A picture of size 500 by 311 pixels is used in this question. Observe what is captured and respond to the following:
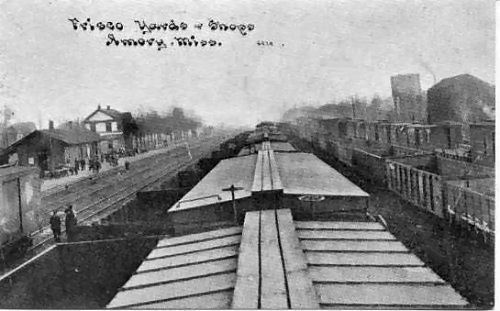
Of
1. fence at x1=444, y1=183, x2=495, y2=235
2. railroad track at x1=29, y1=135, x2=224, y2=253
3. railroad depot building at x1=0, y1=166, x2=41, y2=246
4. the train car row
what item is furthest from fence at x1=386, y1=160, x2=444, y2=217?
railroad depot building at x1=0, y1=166, x2=41, y2=246

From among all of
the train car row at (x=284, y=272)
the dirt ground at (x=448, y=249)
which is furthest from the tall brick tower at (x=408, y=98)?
the train car row at (x=284, y=272)

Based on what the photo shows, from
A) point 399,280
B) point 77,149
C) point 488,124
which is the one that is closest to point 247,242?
point 399,280

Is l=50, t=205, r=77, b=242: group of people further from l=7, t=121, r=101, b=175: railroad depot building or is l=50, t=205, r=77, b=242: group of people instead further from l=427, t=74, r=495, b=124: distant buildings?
l=427, t=74, r=495, b=124: distant buildings

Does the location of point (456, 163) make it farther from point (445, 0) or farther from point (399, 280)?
point (399, 280)

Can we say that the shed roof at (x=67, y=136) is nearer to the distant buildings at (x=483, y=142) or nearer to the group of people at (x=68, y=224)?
the group of people at (x=68, y=224)

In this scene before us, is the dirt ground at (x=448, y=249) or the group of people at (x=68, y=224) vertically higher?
the group of people at (x=68, y=224)

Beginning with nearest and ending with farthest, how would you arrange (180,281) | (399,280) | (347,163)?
1. (399,280)
2. (180,281)
3. (347,163)
